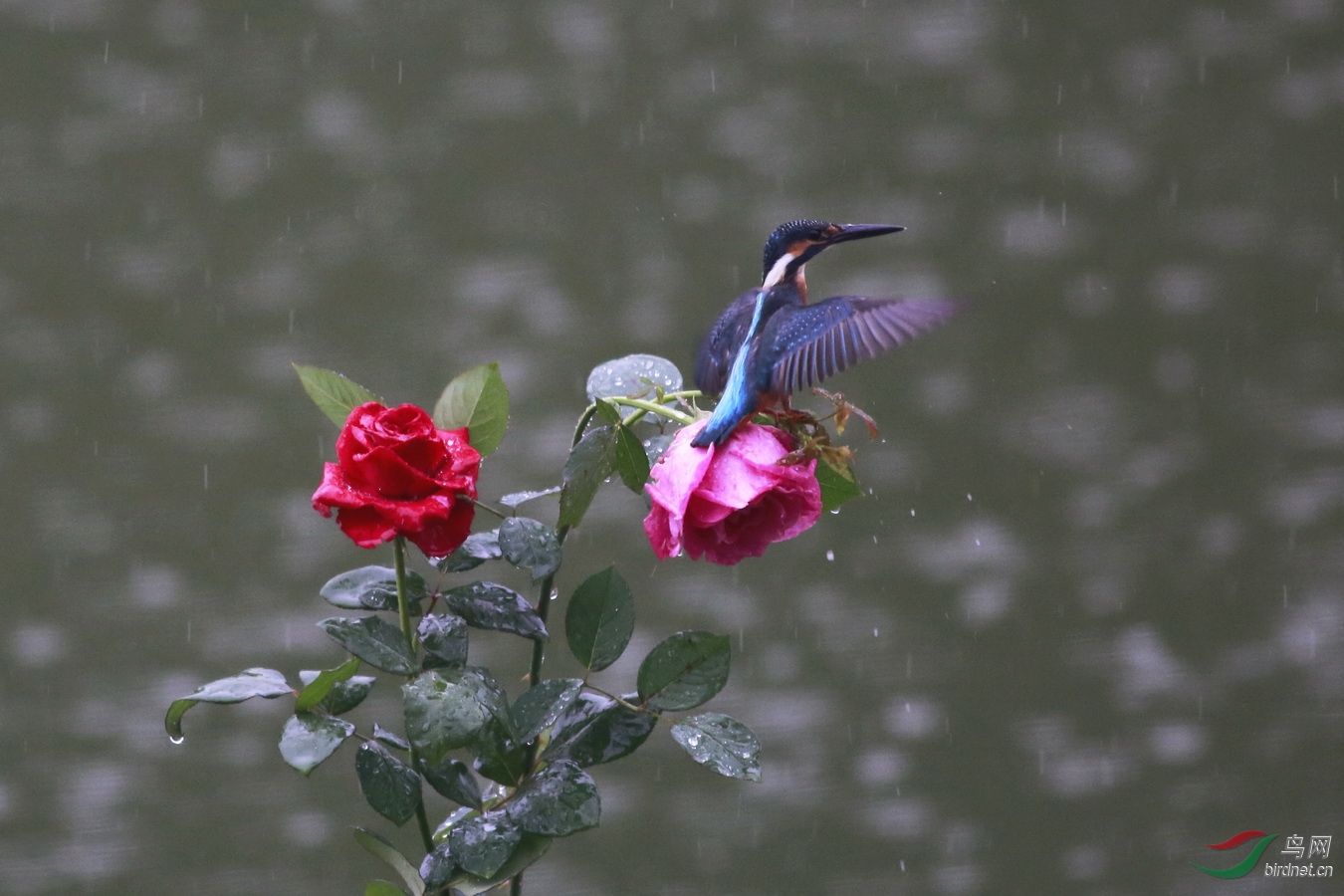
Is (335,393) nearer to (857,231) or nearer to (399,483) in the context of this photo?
(399,483)

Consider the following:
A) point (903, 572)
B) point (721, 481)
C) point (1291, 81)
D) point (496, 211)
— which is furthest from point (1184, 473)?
point (721, 481)

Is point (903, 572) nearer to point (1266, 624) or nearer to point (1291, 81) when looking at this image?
point (1266, 624)

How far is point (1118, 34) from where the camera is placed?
1648 mm

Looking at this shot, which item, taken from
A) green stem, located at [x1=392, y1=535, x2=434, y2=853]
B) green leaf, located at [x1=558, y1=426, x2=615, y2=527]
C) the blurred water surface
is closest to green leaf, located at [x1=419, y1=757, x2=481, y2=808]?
green stem, located at [x1=392, y1=535, x2=434, y2=853]

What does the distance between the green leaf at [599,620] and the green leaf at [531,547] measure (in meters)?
0.04

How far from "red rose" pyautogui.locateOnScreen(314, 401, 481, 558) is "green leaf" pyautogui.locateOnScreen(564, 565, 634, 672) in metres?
0.08

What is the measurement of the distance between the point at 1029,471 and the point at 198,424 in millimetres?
1170

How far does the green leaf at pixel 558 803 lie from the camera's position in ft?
1.75

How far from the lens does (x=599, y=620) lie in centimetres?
60

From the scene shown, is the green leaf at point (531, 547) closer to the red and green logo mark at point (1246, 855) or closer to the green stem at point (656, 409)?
the green stem at point (656, 409)

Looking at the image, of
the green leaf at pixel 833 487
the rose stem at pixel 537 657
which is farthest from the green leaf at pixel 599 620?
the green leaf at pixel 833 487

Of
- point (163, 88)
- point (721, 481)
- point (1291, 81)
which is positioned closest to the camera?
point (721, 481)

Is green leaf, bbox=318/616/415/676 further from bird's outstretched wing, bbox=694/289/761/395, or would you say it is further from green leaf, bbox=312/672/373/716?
bird's outstretched wing, bbox=694/289/761/395

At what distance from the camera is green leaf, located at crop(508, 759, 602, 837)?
1.75ft
